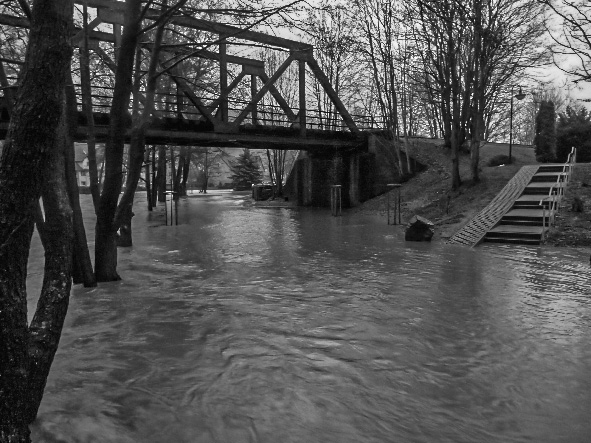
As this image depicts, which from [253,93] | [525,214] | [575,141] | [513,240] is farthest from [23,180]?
[575,141]

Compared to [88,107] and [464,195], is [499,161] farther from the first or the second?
[88,107]

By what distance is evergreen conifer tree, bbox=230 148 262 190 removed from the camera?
67.6 m

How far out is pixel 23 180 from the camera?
9.77 feet

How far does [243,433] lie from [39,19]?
10.3 ft

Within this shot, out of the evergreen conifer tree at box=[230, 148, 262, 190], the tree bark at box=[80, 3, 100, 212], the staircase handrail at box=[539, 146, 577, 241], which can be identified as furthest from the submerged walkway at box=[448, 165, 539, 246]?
the evergreen conifer tree at box=[230, 148, 262, 190]

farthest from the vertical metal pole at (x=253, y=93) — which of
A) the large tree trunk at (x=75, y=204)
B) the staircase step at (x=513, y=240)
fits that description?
the large tree trunk at (x=75, y=204)

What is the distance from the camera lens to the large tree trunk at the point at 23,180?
2918 millimetres

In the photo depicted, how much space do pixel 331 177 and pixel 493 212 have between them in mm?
18026

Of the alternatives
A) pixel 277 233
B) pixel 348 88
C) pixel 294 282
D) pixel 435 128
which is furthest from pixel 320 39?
pixel 435 128

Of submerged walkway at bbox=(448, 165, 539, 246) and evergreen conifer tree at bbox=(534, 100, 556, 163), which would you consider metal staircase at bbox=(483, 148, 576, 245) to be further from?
evergreen conifer tree at bbox=(534, 100, 556, 163)

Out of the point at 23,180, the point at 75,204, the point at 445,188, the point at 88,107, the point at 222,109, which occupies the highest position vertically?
the point at 222,109

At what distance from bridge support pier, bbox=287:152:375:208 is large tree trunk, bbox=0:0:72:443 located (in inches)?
1056

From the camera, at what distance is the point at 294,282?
9.48 m

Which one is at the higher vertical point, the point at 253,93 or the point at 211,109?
the point at 253,93
